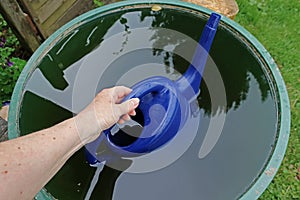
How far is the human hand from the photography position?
1.05 meters

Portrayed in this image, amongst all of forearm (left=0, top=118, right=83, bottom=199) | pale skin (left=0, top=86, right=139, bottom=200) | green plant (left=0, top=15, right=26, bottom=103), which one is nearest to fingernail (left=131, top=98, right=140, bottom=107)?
pale skin (left=0, top=86, right=139, bottom=200)

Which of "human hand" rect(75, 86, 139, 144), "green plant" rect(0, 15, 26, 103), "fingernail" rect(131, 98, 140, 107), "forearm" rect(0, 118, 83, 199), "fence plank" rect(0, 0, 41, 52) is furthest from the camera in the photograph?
"green plant" rect(0, 15, 26, 103)

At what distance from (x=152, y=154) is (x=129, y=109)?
0.26 meters

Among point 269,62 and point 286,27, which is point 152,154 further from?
point 286,27

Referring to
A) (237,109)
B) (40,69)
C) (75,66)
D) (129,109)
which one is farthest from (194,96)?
(40,69)

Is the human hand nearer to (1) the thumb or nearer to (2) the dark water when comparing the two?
(1) the thumb

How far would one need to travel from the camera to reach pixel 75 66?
1.54 m

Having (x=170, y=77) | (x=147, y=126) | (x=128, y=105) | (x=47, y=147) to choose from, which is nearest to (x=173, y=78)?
(x=170, y=77)

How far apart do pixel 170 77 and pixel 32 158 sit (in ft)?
2.51

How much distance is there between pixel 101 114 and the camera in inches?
42.3

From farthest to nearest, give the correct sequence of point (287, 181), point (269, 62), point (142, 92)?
point (287, 181) → point (269, 62) → point (142, 92)

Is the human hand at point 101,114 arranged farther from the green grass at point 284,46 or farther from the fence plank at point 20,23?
the green grass at point 284,46

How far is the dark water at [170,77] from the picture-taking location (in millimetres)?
1279

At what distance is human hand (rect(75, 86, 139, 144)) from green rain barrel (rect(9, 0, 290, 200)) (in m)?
0.26
